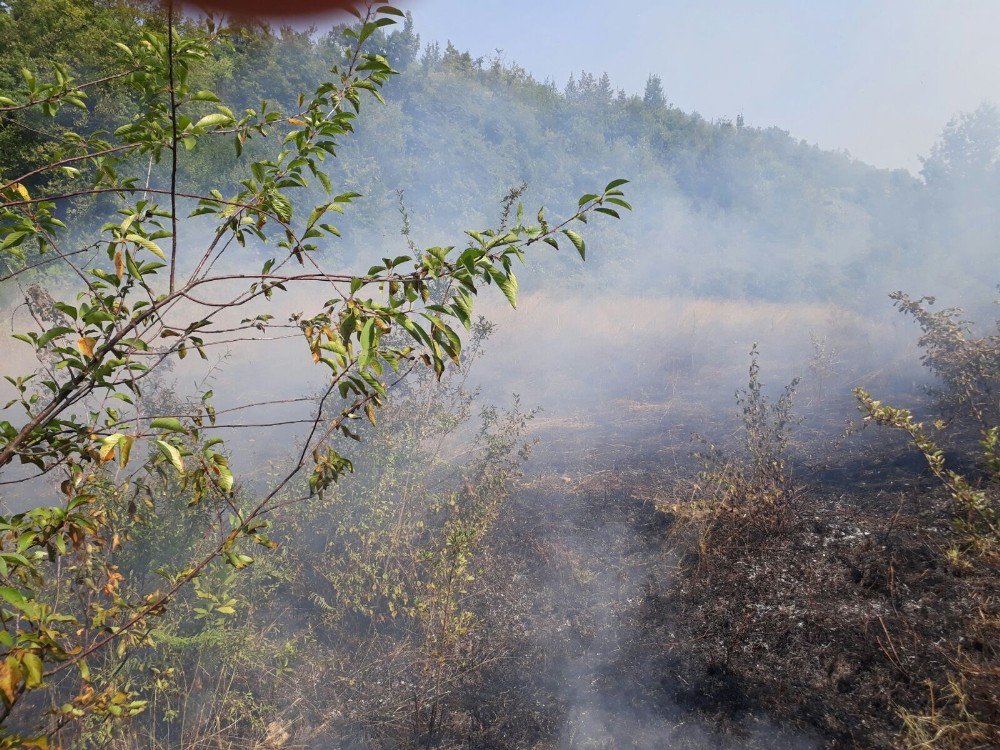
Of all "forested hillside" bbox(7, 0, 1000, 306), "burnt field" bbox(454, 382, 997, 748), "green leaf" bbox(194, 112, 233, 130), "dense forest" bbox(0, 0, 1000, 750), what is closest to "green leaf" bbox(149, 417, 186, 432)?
"dense forest" bbox(0, 0, 1000, 750)

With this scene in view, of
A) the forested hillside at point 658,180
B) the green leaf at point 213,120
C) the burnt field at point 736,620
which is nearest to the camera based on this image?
the green leaf at point 213,120

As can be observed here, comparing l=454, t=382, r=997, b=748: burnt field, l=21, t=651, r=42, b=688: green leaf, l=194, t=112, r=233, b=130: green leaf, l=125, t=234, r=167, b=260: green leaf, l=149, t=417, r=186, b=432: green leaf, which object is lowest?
l=454, t=382, r=997, b=748: burnt field

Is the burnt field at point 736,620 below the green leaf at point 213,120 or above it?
below

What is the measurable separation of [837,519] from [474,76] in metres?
28.4

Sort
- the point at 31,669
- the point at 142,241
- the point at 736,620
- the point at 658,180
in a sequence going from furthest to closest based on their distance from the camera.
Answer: the point at 658,180 < the point at 736,620 < the point at 142,241 < the point at 31,669

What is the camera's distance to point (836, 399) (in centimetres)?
858

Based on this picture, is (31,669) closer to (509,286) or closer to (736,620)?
(509,286)

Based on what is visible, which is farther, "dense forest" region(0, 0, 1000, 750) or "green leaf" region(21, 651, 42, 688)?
"dense forest" region(0, 0, 1000, 750)

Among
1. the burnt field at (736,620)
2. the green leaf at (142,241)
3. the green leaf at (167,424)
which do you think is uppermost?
the green leaf at (142,241)

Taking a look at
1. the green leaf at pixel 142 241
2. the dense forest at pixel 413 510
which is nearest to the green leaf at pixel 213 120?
the dense forest at pixel 413 510

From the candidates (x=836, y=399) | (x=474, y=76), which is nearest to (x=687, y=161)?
(x=474, y=76)

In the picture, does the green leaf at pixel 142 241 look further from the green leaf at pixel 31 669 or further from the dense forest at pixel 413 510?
the green leaf at pixel 31 669

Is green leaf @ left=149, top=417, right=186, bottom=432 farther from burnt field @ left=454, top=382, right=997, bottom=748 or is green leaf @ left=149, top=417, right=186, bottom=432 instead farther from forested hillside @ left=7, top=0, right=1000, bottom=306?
forested hillside @ left=7, top=0, right=1000, bottom=306

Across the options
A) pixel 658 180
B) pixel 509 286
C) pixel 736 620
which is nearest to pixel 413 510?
pixel 736 620
